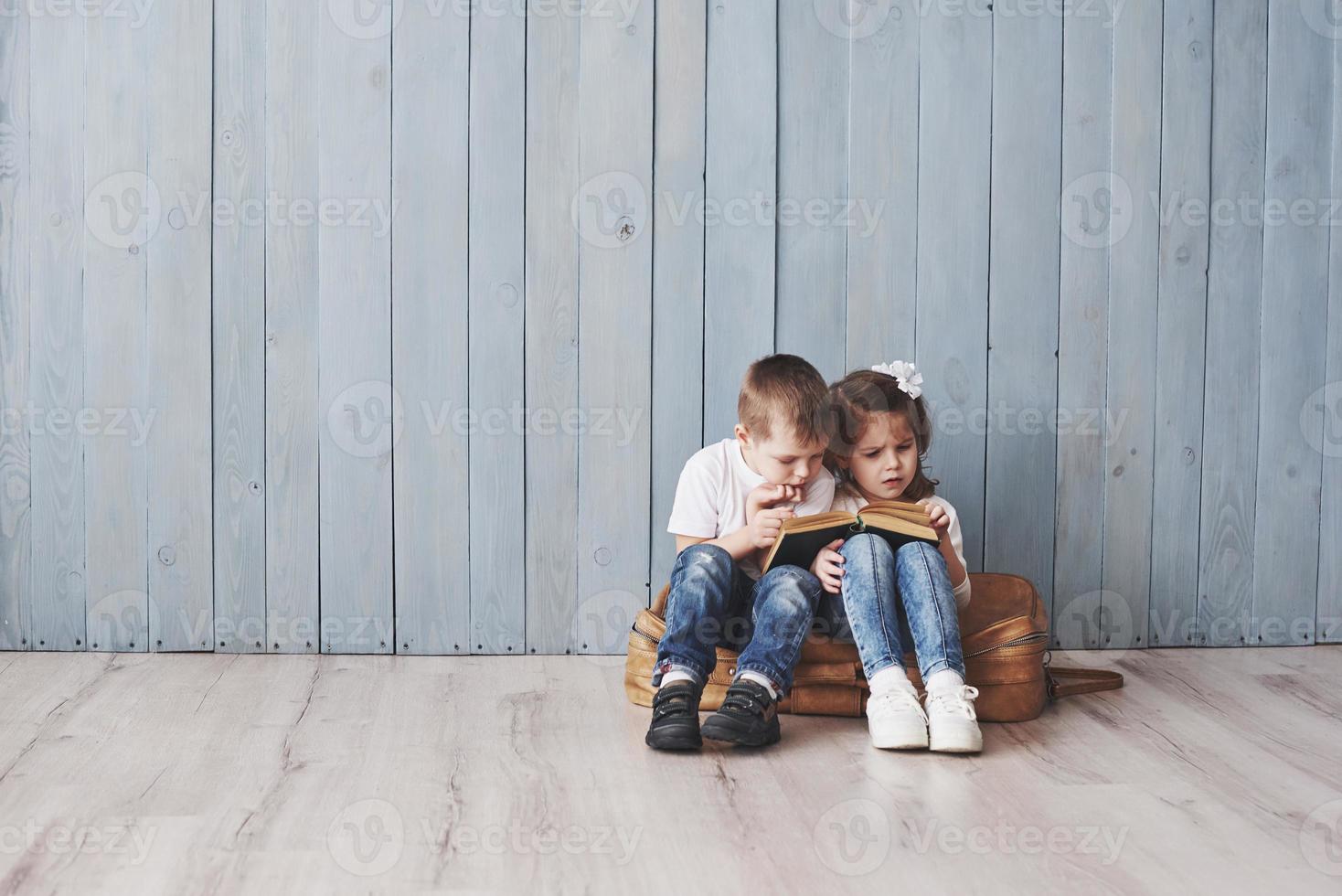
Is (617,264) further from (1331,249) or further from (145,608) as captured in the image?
(1331,249)

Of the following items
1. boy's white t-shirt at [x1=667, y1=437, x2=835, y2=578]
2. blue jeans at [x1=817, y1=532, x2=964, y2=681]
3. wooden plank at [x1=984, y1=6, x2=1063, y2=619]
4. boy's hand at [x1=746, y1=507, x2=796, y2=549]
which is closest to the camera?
blue jeans at [x1=817, y1=532, x2=964, y2=681]

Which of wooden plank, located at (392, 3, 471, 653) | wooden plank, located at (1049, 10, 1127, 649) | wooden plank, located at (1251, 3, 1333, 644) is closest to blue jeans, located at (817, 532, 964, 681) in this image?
wooden plank, located at (1049, 10, 1127, 649)

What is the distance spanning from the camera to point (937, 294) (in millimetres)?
2211

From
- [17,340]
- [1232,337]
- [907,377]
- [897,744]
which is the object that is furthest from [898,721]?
[17,340]

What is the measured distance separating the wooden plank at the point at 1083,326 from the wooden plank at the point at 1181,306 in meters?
0.11

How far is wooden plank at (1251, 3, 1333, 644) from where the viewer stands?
2244 millimetres

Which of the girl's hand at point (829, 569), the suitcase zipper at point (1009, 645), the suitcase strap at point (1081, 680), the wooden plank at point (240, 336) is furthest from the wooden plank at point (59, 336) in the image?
the suitcase strap at point (1081, 680)

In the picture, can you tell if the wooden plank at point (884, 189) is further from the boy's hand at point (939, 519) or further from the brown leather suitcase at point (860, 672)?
the brown leather suitcase at point (860, 672)

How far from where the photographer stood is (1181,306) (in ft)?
7.38

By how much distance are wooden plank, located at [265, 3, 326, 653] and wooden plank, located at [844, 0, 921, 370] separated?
1.03 m

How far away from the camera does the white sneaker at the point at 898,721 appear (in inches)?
64.7

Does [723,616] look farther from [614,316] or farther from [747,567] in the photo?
[614,316]

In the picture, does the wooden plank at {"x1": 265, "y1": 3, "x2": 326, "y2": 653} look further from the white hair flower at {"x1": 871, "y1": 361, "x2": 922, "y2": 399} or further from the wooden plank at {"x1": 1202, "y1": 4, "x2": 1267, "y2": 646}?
the wooden plank at {"x1": 1202, "y1": 4, "x2": 1267, "y2": 646}

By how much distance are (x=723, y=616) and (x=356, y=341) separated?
89 centimetres
